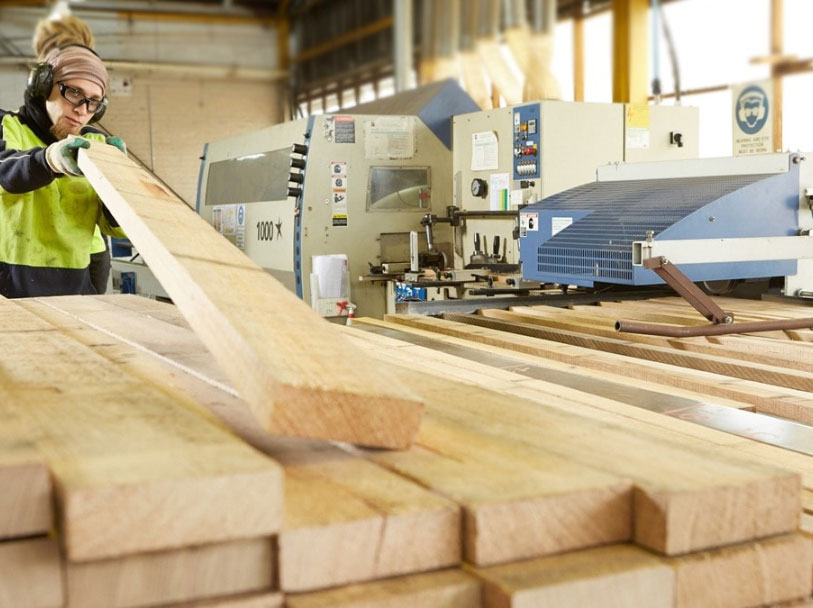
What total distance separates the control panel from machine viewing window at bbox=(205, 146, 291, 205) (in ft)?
4.88

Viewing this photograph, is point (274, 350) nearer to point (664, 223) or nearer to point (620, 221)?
point (664, 223)

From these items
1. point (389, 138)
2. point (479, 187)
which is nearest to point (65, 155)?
point (479, 187)

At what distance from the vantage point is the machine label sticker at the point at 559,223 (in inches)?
101

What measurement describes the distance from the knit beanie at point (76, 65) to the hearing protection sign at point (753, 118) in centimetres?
239

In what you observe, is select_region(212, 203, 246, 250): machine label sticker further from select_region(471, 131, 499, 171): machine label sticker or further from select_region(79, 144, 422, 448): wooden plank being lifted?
select_region(79, 144, 422, 448): wooden plank being lifted

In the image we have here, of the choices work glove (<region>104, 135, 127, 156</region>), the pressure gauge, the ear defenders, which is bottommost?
work glove (<region>104, 135, 127, 156</region>)

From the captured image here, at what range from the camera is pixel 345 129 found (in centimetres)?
506

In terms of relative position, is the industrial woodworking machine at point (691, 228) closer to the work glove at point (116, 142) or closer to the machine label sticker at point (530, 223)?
the machine label sticker at point (530, 223)

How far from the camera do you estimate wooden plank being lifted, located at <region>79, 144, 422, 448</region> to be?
0.79 metres

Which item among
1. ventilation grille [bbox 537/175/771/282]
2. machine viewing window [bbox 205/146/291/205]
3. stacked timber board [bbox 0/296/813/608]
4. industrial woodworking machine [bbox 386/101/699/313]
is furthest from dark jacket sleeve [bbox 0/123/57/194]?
machine viewing window [bbox 205/146/291/205]

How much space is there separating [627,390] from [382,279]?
3.52 m

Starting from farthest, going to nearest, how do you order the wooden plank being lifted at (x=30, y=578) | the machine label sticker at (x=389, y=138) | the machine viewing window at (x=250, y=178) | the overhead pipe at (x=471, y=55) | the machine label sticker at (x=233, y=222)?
the overhead pipe at (x=471, y=55)
the machine label sticker at (x=233, y=222)
the machine viewing window at (x=250, y=178)
the machine label sticker at (x=389, y=138)
the wooden plank being lifted at (x=30, y=578)

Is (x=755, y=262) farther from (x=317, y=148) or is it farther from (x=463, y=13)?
(x=463, y=13)

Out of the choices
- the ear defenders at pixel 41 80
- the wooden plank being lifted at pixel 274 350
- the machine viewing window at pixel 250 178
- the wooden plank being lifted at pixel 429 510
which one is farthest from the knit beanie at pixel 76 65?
the machine viewing window at pixel 250 178
